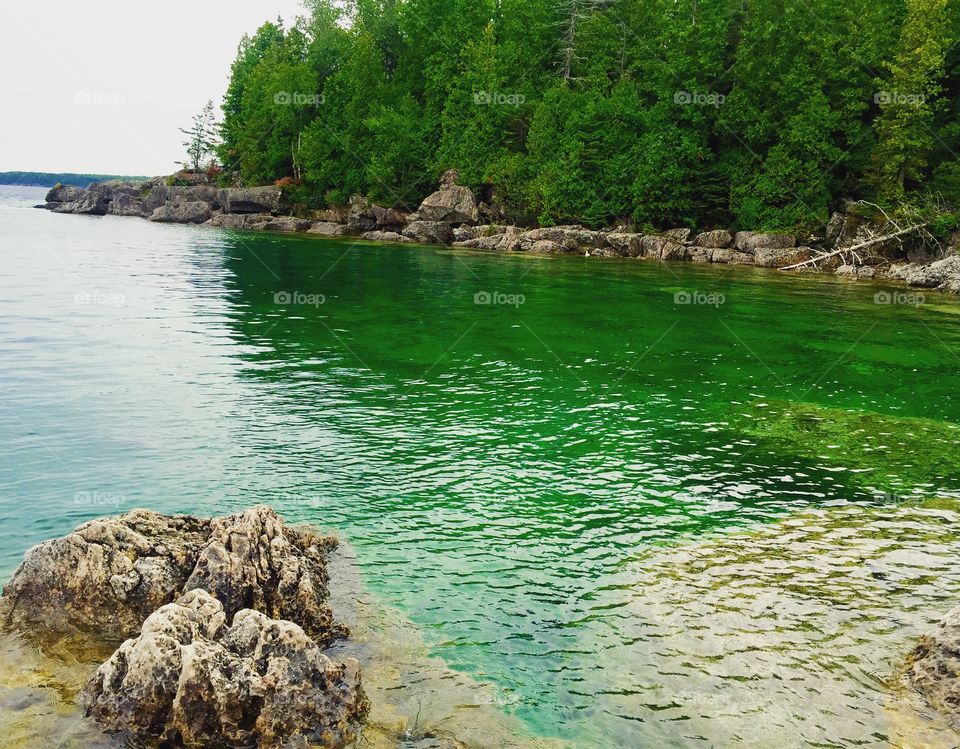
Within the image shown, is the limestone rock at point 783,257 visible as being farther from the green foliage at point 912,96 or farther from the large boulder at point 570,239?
the large boulder at point 570,239

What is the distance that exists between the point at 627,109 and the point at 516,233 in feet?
57.0

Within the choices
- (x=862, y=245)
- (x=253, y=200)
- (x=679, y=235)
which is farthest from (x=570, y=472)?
(x=253, y=200)

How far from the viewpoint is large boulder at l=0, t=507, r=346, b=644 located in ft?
29.5

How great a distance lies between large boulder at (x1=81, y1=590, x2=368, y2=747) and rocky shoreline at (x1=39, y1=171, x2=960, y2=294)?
5145cm

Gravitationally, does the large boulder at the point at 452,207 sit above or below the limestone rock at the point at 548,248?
above

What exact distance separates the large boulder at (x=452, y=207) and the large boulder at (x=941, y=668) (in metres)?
77.4

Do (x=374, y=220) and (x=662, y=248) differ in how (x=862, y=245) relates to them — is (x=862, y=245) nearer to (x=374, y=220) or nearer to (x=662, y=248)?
(x=662, y=248)

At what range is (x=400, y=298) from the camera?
38688 mm

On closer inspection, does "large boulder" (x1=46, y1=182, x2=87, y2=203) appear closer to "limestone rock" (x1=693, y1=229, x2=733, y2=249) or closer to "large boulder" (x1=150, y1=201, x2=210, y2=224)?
"large boulder" (x1=150, y1=201, x2=210, y2=224)

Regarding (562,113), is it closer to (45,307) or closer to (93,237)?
(93,237)

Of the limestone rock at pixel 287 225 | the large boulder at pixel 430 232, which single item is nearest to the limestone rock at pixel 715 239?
the large boulder at pixel 430 232

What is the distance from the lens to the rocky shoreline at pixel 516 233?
58719 millimetres

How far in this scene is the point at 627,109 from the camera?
76812mm

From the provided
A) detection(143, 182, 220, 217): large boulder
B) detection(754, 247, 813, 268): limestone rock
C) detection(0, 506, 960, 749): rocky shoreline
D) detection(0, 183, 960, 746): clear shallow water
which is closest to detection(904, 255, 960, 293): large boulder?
detection(754, 247, 813, 268): limestone rock
